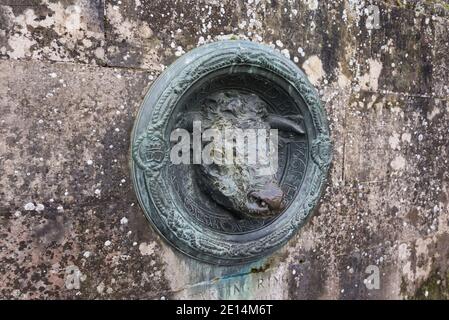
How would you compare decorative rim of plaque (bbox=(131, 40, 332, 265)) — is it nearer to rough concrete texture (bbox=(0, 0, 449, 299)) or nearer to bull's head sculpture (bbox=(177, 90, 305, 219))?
rough concrete texture (bbox=(0, 0, 449, 299))

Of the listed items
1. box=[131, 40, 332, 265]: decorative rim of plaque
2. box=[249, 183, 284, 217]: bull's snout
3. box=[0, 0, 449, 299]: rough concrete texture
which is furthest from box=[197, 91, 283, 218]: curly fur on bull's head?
box=[0, 0, 449, 299]: rough concrete texture

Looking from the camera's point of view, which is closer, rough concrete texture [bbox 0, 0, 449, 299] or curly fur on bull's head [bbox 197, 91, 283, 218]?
rough concrete texture [bbox 0, 0, 449, 299]

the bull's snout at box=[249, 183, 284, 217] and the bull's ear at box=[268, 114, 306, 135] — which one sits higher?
the bull's ear at box=[268, 114, 306, 135]

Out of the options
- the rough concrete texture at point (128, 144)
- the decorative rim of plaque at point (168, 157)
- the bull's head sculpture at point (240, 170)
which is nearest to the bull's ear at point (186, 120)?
the bull's head sculpture at point (240, 170)

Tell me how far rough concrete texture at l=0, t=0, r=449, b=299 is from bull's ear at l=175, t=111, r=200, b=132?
0.84 ft

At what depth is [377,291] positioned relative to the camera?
133 inches

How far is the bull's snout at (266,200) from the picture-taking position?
2266mm

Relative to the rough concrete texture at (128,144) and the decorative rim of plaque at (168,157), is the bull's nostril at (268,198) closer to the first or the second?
the decorative rim of plaque at (168,157)

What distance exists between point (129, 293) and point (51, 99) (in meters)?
1.01

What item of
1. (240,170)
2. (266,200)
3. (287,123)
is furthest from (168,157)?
(287,123)

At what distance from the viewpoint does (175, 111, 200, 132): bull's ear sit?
2.46 metres

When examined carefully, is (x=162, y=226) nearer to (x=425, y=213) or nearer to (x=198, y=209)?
(x=198, y=209)

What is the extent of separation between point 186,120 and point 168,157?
0.75 ft

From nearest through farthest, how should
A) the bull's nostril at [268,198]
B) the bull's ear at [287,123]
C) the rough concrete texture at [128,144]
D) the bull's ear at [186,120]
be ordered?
1. the rough concrete texture at [128,144]
2. the bull's nostril at [268,198]
3. the bull's ear at [186,120]
4. the bull's ear at [287,123]
